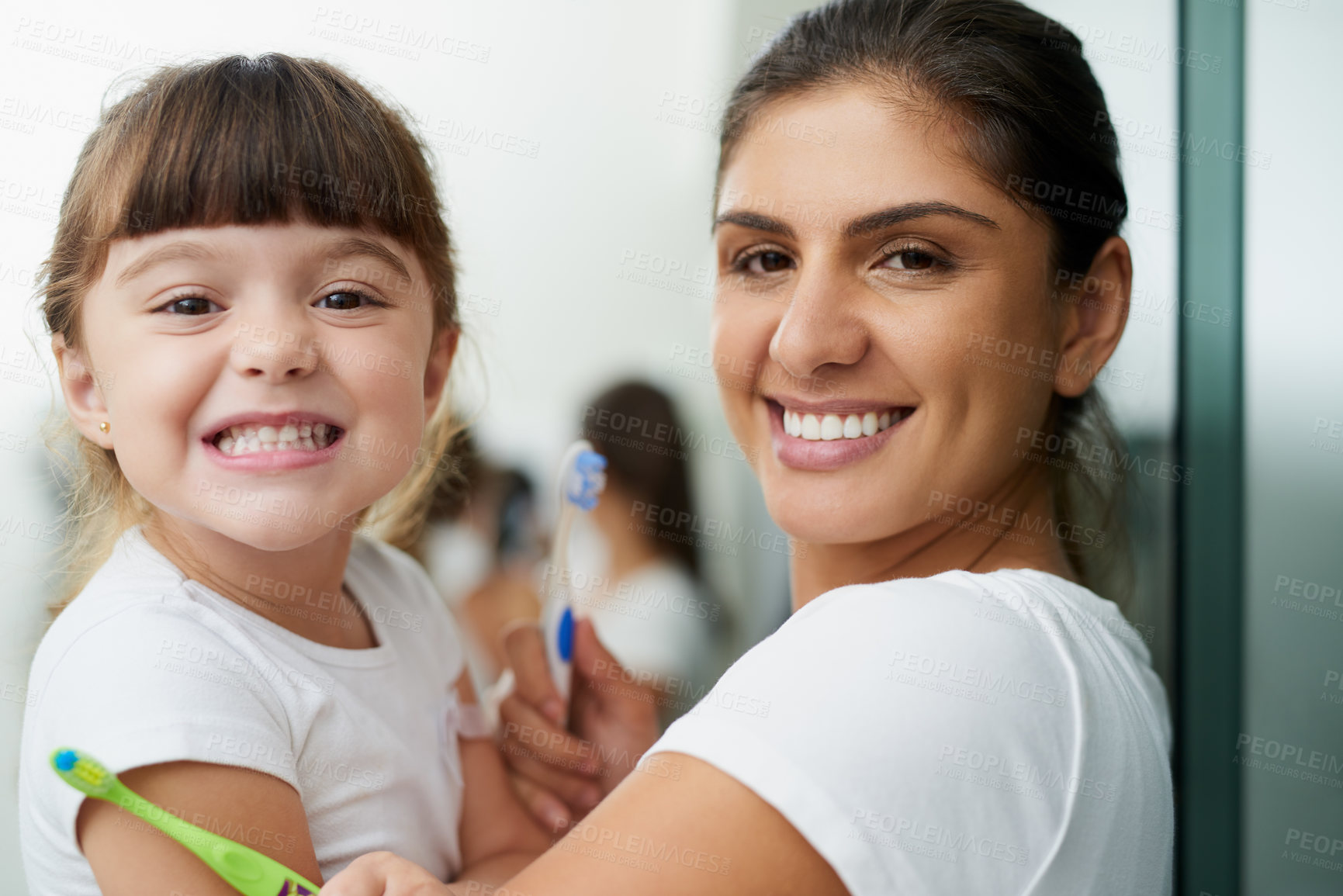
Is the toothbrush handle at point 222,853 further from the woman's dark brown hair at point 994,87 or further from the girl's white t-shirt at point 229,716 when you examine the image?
the woman's dark brown hair at point 994,87

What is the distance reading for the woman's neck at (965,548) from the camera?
0.72 m

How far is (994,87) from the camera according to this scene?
67 centimetres

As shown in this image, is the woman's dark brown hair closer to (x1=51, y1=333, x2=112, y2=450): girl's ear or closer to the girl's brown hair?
the girl's brown hair

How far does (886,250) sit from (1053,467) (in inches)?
10.3

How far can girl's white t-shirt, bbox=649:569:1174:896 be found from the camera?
477 millimetres

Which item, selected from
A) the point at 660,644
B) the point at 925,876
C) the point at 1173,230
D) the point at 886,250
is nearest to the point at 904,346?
the point at 886,250

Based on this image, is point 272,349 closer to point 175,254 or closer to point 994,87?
point 175,254

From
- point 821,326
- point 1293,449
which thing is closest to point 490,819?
point 821,326

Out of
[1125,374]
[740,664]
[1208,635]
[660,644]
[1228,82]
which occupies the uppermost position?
[1228,82]

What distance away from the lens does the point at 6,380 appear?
29.2 inches

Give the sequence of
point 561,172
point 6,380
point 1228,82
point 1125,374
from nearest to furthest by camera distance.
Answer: point 6,380 < point 1228,82 < point 1125,374 < point 561,172

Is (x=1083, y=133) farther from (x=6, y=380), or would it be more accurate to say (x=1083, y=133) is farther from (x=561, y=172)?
(x=561, y=172)

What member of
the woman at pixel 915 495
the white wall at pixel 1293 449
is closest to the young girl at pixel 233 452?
the woman at pixel 915 495

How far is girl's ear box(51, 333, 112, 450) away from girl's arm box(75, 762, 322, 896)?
250mm
